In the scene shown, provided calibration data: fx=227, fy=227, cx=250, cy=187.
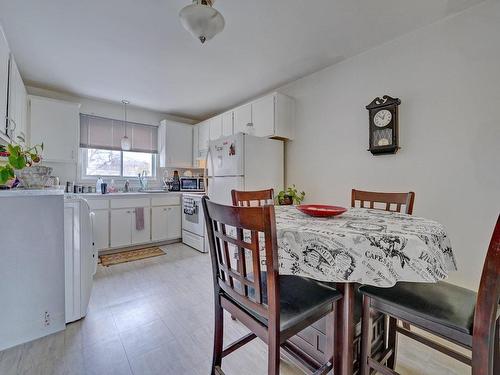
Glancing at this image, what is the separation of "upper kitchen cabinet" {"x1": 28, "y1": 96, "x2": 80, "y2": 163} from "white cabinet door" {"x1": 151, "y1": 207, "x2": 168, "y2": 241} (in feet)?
4.64

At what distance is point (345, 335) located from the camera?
1.06 meters

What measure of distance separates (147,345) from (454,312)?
5.65 ft

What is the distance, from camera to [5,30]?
2072 millimetres

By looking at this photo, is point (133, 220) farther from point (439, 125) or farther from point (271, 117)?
point (439, 125)

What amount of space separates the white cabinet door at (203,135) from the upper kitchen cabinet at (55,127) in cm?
188

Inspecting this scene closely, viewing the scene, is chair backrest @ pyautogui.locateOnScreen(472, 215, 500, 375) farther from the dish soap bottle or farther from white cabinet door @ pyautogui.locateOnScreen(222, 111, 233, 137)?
the dish soap bottle

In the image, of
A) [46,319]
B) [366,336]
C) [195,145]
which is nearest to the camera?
[366,336]

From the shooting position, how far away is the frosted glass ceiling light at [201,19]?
145 centimetres

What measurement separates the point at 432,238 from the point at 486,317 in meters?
0.29

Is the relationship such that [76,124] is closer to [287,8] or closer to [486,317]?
[287,8]

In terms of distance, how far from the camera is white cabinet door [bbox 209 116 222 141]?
12.7ft

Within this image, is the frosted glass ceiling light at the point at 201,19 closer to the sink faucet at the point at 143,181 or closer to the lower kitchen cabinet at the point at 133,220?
the lower kitchen cabinet at the point at 133,220

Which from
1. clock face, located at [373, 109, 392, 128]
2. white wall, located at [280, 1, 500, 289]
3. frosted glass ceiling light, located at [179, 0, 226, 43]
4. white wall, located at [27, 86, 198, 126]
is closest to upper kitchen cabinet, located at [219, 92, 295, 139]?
white wall, located at [280, 1, 500, 289]

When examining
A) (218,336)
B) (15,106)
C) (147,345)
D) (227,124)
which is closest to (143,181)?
(227,124)
